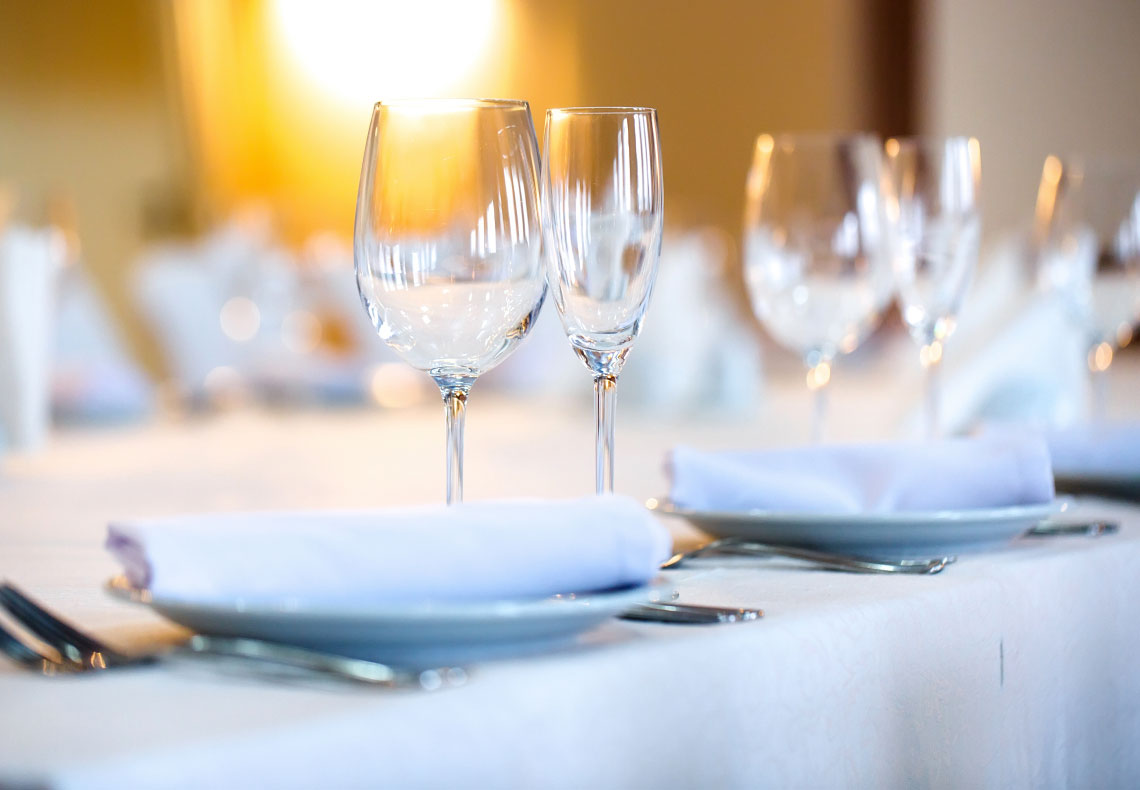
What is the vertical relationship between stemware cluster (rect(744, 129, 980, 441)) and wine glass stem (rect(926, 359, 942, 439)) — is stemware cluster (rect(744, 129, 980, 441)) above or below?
above

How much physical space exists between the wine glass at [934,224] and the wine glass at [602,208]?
37 cm

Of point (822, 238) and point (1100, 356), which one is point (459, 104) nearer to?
point (822, 238)

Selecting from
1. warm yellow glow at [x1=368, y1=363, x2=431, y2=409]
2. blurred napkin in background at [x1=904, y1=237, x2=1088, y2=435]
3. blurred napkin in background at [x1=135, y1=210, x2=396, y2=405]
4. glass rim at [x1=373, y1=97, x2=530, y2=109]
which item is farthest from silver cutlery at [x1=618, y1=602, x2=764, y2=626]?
warm yellow glow at [x1=368, y1=363, x2=431, y2=409]

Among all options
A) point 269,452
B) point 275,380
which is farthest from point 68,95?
point 269,452

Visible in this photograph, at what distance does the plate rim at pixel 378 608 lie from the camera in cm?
50

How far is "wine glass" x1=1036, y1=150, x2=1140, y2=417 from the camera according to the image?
→ 42.6 inches

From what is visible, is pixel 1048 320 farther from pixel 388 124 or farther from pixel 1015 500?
pixel 388 124

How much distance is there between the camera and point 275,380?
6.38 feet

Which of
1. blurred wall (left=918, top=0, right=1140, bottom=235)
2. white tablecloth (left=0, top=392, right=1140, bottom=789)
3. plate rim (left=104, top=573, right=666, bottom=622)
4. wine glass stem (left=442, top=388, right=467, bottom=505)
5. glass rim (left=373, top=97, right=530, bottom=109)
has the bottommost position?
white tablecloth (left=0, top=392, right=1140, bottom=789)

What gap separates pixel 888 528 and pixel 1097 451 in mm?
358

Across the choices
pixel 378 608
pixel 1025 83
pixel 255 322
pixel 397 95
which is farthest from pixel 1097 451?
pixel 397 95

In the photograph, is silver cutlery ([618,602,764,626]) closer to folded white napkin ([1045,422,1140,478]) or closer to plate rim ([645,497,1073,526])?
plate rim ([645,497,1073,526])

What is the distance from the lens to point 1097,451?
1031mm

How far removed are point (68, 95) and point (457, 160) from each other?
6.77m
